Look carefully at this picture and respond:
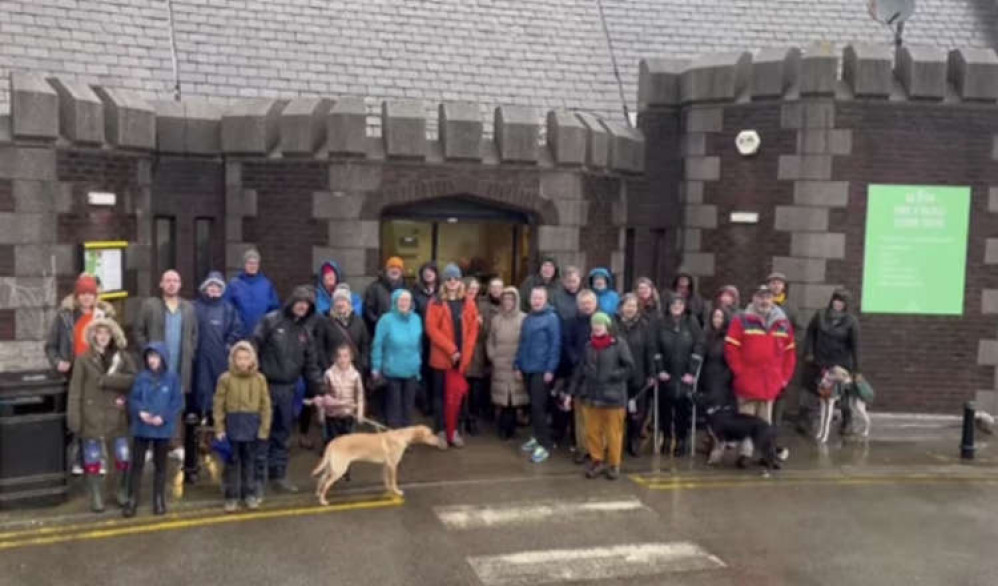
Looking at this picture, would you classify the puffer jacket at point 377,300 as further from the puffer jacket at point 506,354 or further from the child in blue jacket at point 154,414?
the child in blue jacket at point 154,414

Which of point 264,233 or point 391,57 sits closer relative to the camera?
point 264,233

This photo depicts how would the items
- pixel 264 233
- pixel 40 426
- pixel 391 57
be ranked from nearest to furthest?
pixel 40 426, pixel 264 233, pixel 391 57

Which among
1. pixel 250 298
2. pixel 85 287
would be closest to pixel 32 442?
pixel 85 287

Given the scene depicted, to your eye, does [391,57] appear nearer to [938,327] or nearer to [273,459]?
[273,459]

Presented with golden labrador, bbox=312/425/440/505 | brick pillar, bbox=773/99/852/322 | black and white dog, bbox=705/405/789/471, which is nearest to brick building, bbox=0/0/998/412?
brick pillar, bbox=773/99/852/322

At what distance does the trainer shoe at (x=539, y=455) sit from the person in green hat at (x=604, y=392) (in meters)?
0.56

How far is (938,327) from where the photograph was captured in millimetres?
11938

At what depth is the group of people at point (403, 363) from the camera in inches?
305

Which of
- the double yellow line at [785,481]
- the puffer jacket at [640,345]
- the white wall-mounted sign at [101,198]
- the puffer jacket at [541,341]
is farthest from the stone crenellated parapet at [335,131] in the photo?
the double yellow line at [785,481]

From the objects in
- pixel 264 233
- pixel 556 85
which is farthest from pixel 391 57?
pixel 264 233

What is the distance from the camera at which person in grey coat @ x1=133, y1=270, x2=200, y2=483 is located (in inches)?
335

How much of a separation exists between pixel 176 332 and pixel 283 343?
1099 mm

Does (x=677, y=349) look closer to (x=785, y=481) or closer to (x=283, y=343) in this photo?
(x=785, y=481)

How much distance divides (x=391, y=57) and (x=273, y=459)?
740cm
